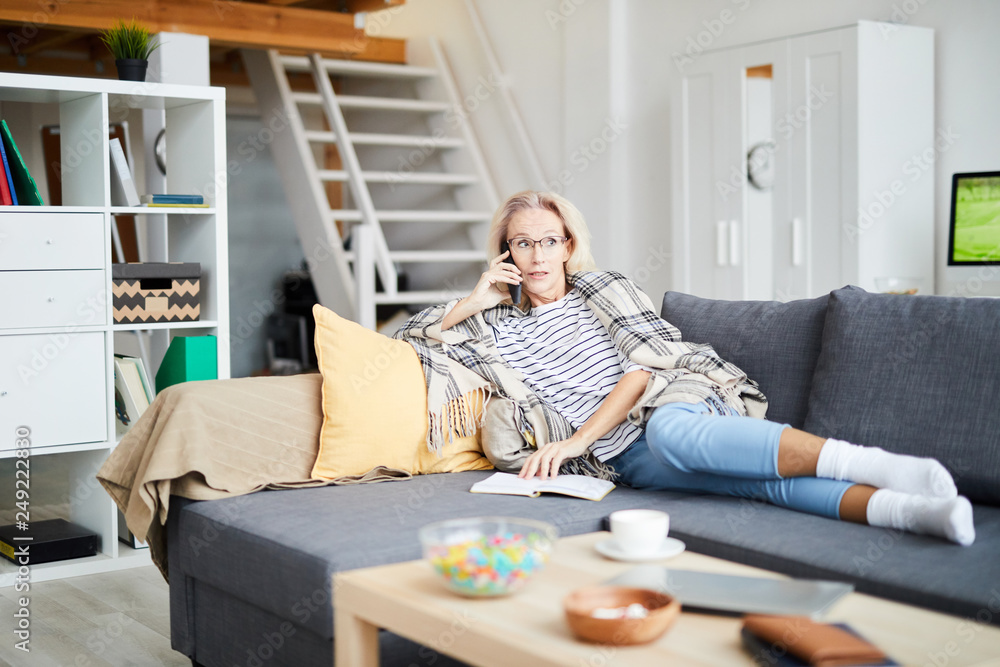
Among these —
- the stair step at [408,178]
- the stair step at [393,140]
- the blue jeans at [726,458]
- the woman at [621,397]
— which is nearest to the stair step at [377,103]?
the stair step at [393,140]

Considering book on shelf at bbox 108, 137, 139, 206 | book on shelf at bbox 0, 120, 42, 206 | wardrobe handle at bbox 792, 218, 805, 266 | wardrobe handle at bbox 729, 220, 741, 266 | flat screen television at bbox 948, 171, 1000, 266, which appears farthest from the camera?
wardrobe handle at bbox 729, 220, 741, 266

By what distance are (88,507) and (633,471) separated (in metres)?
1.95

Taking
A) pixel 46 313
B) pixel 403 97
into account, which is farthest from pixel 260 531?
pixel 403 97

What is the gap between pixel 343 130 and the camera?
5.38 meters

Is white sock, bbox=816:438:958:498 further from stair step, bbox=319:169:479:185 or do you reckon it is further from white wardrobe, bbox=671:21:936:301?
stair step, bbox=319:169:479:185

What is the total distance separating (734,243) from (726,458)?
2.29 m

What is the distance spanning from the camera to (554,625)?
1324mm

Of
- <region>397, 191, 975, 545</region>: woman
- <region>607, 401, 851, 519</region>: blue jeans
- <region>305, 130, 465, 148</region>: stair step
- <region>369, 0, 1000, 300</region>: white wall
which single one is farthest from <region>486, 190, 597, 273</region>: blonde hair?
<region>305, 130, 465, 148</region>: stair step

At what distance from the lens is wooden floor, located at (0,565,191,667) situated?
2.43 m

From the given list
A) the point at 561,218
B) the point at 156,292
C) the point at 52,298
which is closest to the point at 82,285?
the point at 52,298

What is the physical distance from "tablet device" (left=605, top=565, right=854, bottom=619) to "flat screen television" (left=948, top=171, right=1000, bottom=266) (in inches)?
103

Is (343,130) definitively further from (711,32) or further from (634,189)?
(711,32)

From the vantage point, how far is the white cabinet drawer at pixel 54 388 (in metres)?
3.02

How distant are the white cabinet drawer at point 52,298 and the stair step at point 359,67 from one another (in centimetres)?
283
